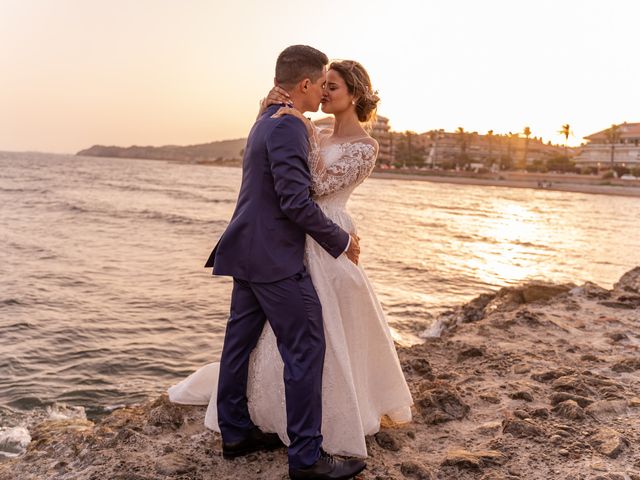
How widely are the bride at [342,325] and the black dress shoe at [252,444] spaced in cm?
5

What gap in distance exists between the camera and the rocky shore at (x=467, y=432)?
125 inches

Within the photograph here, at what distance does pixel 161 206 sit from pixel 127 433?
31.5 meters

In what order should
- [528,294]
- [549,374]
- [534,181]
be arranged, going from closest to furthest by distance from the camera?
[549,374], [528,294], [534,181]

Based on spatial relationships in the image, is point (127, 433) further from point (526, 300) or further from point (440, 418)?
point (526, 300)

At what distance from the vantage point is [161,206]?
111ft

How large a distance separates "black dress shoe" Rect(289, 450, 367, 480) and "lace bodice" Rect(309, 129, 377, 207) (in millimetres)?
1351

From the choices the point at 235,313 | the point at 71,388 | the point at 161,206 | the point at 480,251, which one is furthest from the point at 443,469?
the point at 161,206

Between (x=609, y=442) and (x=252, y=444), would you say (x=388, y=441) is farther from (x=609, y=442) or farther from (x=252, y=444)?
(x=609, y=442)

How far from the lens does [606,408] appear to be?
3.87 metres

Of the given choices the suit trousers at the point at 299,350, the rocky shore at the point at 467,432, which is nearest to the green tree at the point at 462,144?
the rocky shore at the point at 467,432

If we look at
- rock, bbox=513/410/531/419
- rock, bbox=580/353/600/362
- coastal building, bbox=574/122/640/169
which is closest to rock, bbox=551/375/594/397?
rock, bbox=513/410/531/419

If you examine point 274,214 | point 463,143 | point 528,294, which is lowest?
point 528,294

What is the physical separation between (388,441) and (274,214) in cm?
159

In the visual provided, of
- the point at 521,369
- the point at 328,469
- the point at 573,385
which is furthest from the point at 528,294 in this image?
the point at 328,469
